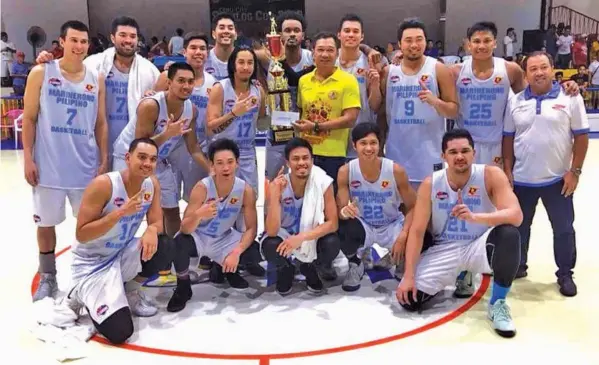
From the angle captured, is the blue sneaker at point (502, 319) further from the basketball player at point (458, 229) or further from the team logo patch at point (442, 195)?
the team logo patch at point (442, 195)

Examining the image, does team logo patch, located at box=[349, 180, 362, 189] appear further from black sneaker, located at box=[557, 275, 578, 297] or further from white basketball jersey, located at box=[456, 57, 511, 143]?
black sneaker, located at box=[557, 275, 578, 297]

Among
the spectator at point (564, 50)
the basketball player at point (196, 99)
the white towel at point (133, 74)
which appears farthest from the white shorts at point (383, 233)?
the spectator at point (564, 50)

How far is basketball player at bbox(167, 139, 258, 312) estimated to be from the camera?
12.4 ft

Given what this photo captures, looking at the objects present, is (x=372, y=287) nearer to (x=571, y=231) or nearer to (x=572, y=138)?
(x=571, y=231)

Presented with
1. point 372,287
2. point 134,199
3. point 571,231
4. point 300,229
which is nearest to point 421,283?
point 372,287

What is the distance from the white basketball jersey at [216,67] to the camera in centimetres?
471

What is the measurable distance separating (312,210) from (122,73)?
1.66 m

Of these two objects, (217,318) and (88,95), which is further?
(88,95)

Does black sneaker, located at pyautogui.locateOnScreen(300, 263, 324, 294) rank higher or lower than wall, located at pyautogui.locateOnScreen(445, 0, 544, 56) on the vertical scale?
lower

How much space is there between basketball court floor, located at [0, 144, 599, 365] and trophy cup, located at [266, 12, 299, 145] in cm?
103

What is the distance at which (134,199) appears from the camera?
3.30 m

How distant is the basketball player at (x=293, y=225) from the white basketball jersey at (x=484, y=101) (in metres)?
1.12

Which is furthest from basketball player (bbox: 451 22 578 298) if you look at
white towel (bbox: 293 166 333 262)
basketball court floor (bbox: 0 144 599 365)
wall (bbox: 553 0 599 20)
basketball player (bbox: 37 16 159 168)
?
wall (bbox: 553 0 599 20)

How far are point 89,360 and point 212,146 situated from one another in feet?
4.87
